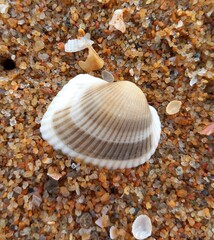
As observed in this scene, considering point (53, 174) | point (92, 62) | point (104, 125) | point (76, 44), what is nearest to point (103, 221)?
point (53, 174)

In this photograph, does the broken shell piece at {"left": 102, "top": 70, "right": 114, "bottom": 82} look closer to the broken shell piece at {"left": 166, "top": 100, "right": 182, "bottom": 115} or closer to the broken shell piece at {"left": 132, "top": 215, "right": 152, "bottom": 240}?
the broken shell piece at {"left": 166, "top": 100, "right": 182, "bottom": 115}

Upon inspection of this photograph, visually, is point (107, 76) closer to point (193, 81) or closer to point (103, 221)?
point (193, 81)

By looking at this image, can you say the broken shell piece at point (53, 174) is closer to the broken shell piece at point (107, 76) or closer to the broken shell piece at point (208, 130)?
the broken shell piece at point (107, 76)

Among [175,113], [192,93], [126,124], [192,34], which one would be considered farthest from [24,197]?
[192,34]

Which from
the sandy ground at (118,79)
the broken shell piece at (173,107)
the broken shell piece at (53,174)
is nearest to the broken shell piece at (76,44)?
the sandy ground at (118,79)

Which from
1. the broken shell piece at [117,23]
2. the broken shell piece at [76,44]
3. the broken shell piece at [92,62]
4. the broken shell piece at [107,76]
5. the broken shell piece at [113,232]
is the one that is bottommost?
the broken shell piece at [113,232]

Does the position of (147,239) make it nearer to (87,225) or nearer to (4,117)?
(87,225)
